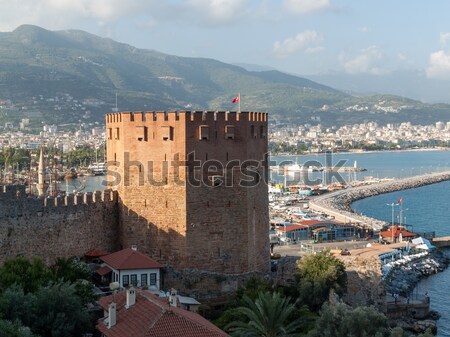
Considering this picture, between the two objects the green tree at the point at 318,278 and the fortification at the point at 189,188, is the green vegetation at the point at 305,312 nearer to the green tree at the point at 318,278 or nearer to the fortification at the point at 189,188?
the green tree at the point at 318,278

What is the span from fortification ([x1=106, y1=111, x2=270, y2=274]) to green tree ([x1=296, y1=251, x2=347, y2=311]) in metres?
2.21

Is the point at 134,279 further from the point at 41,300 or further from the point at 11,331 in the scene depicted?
the point at 11,331

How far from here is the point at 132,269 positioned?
19000mm

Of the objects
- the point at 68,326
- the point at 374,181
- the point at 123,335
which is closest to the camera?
the point at 123,335

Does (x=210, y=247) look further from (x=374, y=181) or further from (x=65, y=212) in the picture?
(x=374, y=181)

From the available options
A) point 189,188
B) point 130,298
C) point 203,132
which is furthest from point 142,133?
point 130,298

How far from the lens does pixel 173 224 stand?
1980 centimetres

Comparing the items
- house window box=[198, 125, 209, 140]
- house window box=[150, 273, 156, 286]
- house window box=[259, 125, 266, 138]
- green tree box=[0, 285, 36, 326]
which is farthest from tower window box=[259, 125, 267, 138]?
green tree box=[0, 285, 36, 326]

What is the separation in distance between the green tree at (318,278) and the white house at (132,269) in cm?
505

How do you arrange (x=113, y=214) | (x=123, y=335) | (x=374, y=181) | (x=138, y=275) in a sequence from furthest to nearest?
(x=374, y=181), (x=113, y=214), (x=138, y=275), (x=123, y=335)

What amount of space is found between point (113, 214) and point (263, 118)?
5.85 m

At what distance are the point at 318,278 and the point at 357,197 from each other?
230 ft

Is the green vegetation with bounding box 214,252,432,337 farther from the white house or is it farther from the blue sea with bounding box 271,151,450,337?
the blue sea with bounding box 271,151,450,337

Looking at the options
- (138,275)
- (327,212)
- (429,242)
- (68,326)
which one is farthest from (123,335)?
(327,212)
